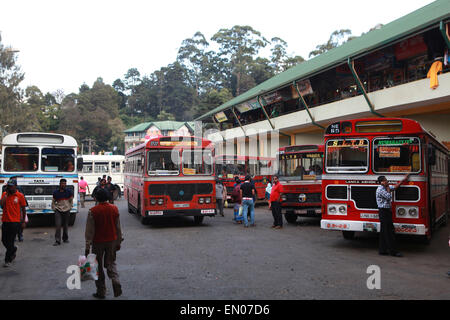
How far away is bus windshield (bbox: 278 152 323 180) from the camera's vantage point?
52.5 ft

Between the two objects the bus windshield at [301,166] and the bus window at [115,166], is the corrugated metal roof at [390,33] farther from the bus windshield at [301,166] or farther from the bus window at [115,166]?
the bus window at [115,166]

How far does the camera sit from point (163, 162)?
14664mm

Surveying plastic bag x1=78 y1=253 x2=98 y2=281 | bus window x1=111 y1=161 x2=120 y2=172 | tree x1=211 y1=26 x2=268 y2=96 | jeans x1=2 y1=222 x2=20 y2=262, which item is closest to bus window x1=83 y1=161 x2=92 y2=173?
bus window x1=111 y1=161 x2=120 y2=172

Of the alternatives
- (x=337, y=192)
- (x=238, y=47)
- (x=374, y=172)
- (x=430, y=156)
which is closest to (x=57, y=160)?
(x=337, y=192)

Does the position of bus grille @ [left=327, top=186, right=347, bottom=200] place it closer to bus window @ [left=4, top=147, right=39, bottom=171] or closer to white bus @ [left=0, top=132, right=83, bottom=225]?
white bus @ [left=0, top=132, right=83, bottom=225]

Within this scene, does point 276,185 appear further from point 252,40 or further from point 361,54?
point 252,40

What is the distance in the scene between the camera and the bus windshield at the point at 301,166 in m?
16.0

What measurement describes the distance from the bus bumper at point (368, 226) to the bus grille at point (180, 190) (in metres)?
5.27

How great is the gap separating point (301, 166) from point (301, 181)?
60 cm

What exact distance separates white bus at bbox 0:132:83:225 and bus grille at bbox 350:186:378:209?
9610 mm

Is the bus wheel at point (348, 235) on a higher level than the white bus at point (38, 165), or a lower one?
lower

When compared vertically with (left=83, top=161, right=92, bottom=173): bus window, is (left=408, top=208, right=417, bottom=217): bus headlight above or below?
below

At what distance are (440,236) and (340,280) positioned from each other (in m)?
7.60

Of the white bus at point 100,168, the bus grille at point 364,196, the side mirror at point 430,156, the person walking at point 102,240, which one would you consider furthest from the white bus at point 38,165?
the white bus at point 100,168
